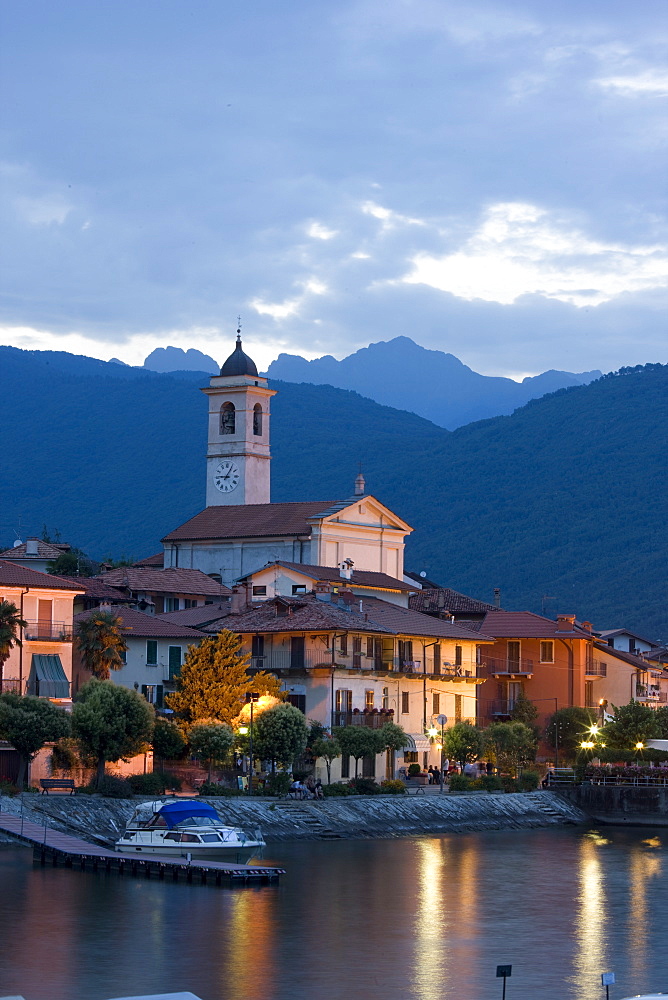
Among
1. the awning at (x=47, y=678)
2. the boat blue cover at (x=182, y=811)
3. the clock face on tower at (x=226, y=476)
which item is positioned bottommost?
the boat blue cover at (x=182, y=811)

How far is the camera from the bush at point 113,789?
203ft

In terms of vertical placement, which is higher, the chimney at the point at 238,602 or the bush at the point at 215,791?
the chimney at the point at 238,602

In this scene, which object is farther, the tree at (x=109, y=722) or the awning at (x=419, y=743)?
the awning at (x=419, y=743)

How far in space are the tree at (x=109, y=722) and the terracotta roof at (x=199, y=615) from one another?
65.1 feet

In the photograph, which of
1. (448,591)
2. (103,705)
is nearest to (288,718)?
(103,705)

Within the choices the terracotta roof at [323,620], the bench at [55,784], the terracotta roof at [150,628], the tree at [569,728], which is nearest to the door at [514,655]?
the tree at [569,728]

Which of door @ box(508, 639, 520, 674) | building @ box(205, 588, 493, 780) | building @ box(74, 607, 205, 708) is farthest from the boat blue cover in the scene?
door @ box(508, 639, 520, 674)

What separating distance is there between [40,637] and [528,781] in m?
27.4

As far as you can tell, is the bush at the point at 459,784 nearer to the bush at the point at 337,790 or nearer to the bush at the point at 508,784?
the bush at the point at 508,784

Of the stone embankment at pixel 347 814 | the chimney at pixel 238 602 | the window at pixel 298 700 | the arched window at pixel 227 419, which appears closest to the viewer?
the stone embankment at pixel 347 814

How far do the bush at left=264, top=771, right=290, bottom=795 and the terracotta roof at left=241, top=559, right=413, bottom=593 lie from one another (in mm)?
25245

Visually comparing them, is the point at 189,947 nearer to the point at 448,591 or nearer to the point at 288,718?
the point at 288,718

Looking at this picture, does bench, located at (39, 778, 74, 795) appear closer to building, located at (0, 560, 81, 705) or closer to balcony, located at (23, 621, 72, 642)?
building, located at (0, 560, 81, 705)

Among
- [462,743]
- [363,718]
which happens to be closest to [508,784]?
[462,743]
